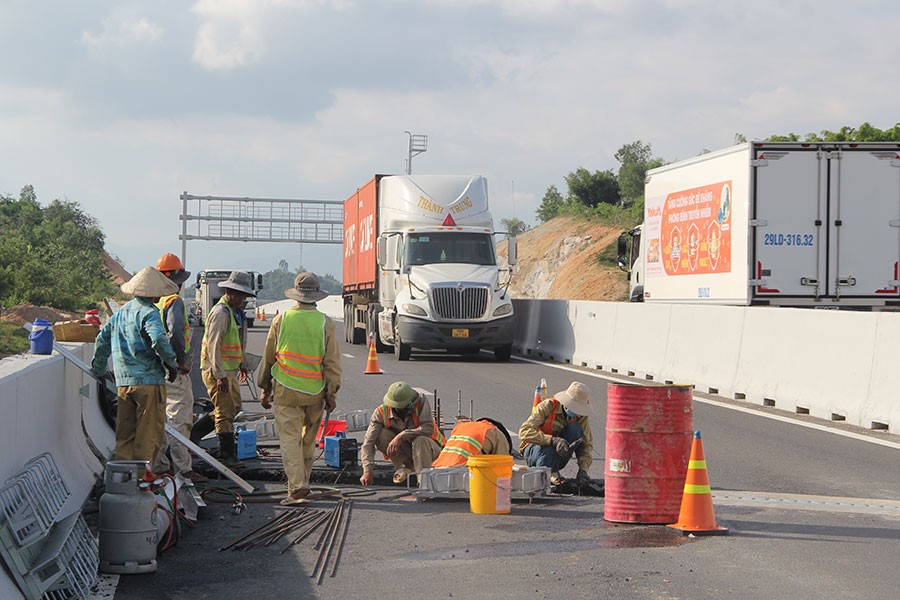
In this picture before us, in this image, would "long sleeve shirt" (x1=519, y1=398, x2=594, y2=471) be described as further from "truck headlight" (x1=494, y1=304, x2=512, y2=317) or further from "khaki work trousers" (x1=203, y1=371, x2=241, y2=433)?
"truck headlight" (x1=494, y1=304, x2=512, y2=317)

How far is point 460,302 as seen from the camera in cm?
2622

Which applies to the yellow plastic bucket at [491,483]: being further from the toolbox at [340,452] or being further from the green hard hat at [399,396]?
the toolbox at [340,452]

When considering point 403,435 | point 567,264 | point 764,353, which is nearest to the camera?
point 403,435

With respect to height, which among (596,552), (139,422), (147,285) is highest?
(147,285)

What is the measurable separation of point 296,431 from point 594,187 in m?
64.4

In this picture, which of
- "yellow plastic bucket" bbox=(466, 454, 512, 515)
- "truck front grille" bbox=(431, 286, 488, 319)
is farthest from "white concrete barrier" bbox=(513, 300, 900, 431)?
"yellow plastic bucket" bbox=(466, 454, 512, 515)

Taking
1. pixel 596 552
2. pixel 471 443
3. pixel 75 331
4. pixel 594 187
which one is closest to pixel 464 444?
pixel 471 443

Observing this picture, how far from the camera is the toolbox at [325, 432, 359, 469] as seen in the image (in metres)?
10.8

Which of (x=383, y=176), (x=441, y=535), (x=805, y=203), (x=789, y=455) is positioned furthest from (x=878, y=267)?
(x=441, y=535)

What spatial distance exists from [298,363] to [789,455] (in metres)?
5.17

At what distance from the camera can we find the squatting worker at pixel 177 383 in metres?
9.58

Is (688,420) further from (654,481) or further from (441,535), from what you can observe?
(441,535)

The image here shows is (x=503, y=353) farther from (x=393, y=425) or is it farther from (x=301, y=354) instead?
(x=301, y=354)

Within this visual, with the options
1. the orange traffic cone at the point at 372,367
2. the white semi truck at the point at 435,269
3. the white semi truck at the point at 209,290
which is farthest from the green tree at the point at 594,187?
the orange traffic cone at the point at 372,367
